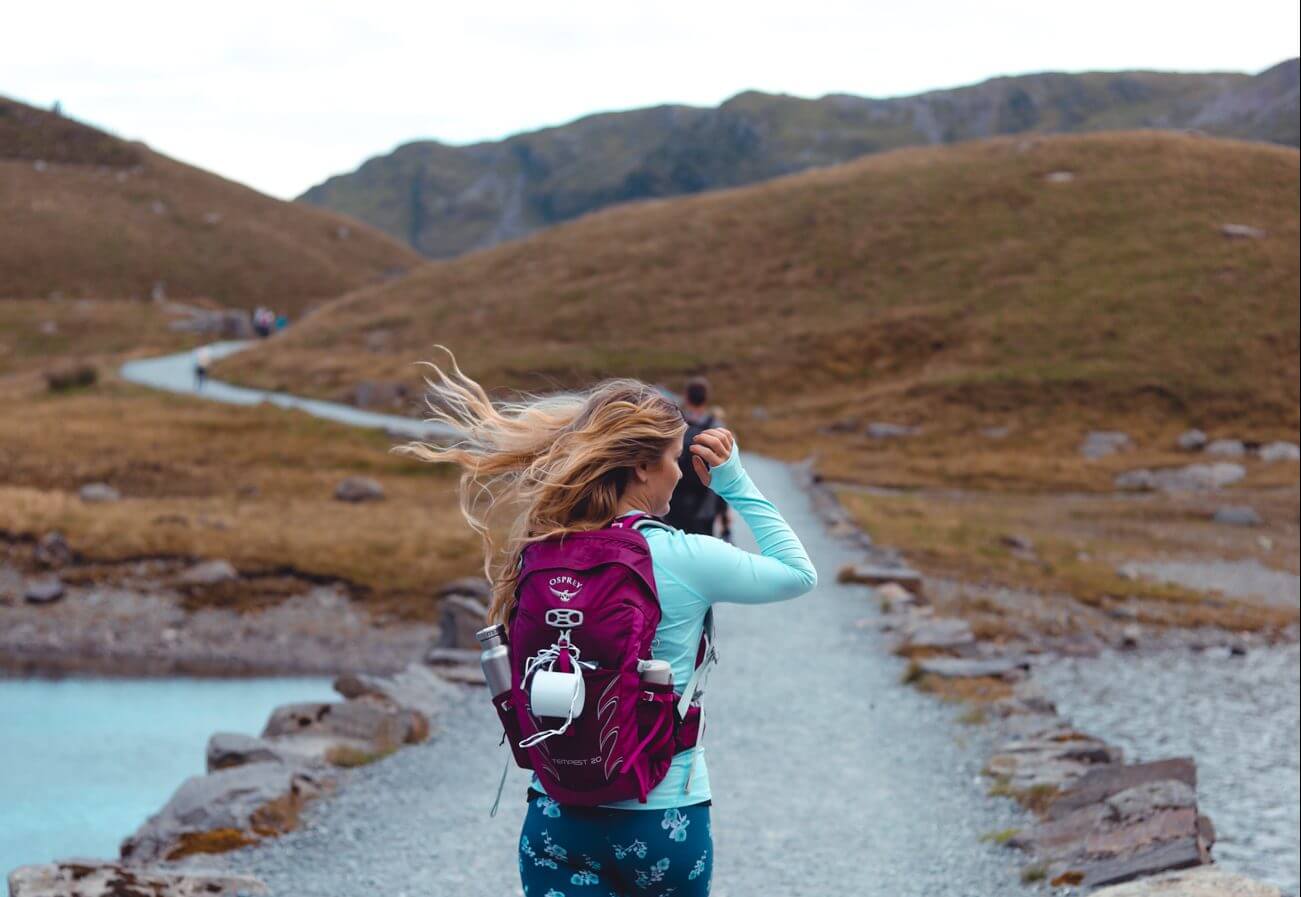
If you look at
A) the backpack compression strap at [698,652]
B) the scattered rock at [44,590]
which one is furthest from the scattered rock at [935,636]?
the scattered rock at [44,590]

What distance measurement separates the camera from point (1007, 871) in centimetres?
915

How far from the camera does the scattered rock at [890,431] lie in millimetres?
48781

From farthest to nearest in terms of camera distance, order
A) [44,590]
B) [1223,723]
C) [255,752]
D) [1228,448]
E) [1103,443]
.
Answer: [1103,443] < [1228,448] < [44,590] < [1223,723] < [255,752]

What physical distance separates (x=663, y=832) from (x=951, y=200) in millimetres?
78195

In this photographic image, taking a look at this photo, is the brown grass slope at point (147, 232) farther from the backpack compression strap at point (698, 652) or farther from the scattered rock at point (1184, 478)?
the backpack compression strap at point (698, 652)

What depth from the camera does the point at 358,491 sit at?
113 ft

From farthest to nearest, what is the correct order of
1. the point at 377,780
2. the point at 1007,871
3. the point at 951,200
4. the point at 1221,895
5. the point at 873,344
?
1. the point at 951,200
2. the point at 873,344
3. the point at 377,780
4. the point at 1007,871
5. the point at 1221,895

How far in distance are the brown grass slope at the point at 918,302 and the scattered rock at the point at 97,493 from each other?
55.4ft

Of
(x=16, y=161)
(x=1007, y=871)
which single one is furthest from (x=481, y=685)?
(x=16, y=161)

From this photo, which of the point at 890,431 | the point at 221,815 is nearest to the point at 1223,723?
the point at 221,815

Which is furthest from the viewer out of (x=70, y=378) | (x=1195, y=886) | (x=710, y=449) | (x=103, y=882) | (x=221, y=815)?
(x=70, y=378)

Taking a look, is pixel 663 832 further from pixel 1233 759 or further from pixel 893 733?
pixel 1233 759

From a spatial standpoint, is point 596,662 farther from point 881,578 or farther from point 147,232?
point 147,232

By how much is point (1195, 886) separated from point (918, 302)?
60569 millimetres
